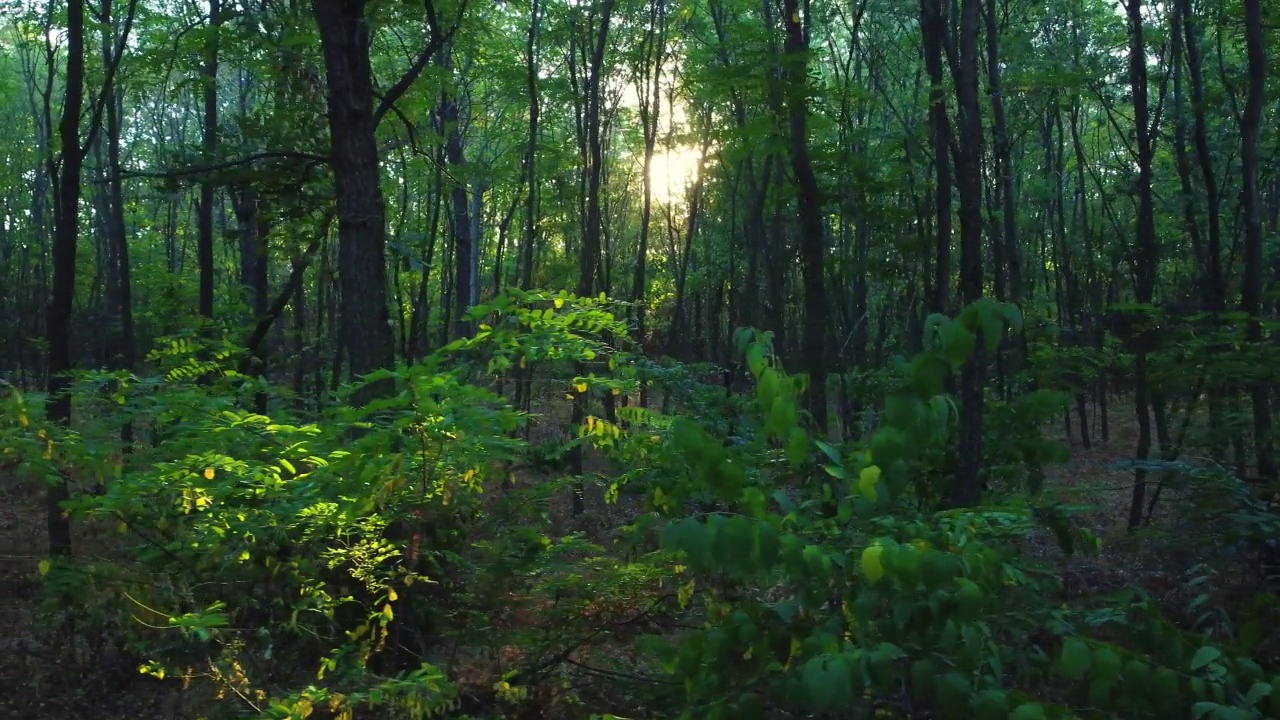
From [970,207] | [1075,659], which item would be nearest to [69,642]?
[1075,659]

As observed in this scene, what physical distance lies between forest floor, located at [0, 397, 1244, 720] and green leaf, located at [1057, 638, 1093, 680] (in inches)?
56.8

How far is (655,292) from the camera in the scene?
31.1m

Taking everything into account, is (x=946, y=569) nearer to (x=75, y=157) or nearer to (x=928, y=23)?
(x=928, y=23)

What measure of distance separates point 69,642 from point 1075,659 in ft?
24.6

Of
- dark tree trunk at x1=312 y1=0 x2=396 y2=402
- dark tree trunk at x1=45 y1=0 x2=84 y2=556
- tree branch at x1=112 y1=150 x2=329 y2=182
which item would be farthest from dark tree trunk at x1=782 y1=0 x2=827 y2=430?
dark tree trunk at x1=45 y1=0 x2=84 y2=556

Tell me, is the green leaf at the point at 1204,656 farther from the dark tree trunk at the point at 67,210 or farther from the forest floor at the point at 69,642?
the dark tree trunk at the point at 67,210

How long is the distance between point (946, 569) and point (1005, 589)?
96 cm

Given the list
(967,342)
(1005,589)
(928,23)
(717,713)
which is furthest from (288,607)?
(928,23)

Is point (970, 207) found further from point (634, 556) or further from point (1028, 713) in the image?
point (1028, 713)

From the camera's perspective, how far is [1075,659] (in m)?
1.94

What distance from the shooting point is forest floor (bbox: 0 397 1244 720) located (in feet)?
20.5

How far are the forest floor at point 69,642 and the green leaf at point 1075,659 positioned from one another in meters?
1.44

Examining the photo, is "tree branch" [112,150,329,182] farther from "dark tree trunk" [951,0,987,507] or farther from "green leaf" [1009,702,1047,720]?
"green leaf" [1009,702,1047,720]

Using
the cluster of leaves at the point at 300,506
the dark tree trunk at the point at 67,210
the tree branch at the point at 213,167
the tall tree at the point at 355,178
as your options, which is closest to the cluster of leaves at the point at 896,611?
the cluster of leaves at the point at 300,506
